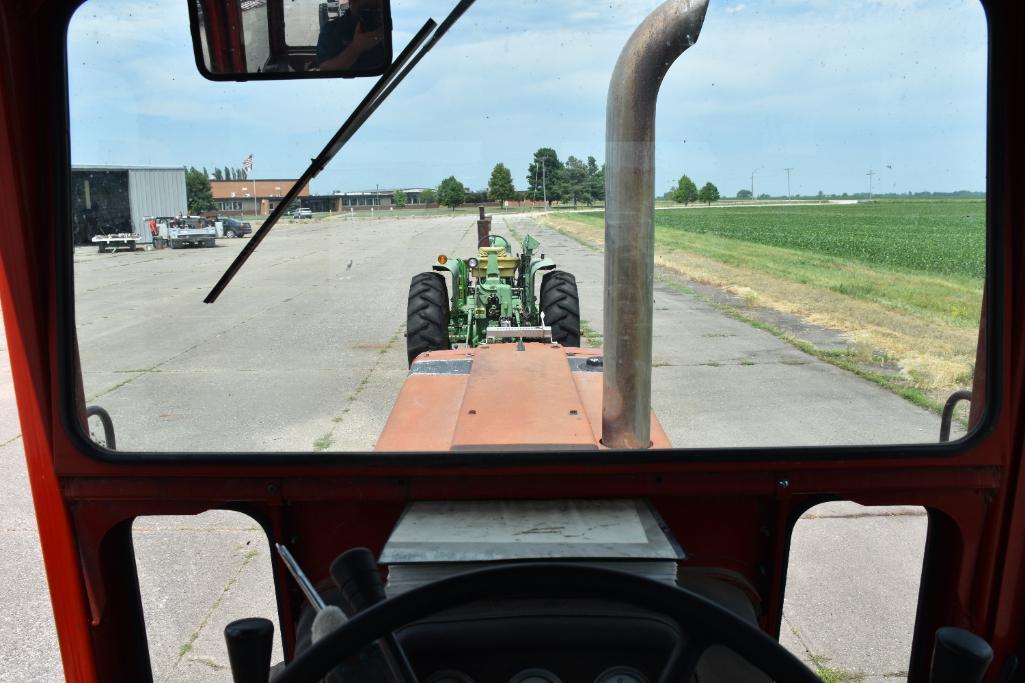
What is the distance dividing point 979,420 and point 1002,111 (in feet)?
2.02

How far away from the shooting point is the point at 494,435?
176 centimetres

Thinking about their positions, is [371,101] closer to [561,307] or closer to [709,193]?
[709,193]

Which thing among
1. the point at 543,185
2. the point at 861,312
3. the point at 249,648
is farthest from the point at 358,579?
the point at 861,312

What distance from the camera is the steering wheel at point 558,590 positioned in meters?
1.05

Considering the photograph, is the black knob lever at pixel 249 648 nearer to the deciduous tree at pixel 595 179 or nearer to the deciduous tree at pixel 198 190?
the deciduous tree at pixel 198 190

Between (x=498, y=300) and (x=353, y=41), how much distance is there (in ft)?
7.17

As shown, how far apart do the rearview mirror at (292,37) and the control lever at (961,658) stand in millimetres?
1294

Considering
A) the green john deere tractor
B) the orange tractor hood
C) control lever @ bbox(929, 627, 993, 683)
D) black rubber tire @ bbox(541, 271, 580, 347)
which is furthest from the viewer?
the green john deere tractor

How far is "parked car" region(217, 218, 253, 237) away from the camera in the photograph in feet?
5.32

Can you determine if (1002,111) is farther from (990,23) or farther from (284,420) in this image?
(284,420)

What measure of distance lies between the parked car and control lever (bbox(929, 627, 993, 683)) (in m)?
1.42

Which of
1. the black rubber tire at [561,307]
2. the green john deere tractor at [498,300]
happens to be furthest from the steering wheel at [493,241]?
the black rubber tire at [561,307]

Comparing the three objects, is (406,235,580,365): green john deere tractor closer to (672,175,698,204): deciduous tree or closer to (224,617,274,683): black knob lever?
(672,175,698,204): deciduous tree

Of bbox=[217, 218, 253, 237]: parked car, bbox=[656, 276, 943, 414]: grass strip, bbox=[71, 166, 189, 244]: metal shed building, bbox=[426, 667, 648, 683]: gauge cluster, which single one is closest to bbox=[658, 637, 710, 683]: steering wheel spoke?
bbox=[426, 667, 648, 683]: gauge cluster
